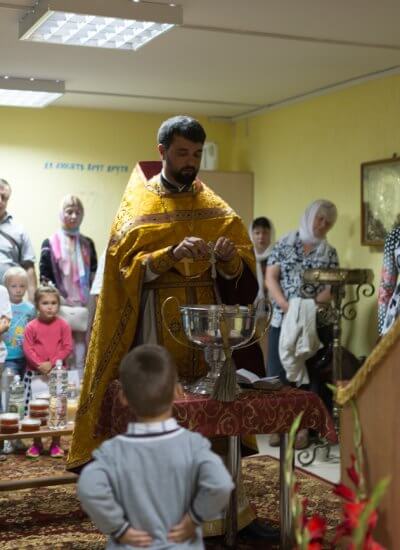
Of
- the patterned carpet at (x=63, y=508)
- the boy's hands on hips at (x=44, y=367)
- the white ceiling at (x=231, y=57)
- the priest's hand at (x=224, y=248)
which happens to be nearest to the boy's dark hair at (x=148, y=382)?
the priest's hand at (x=224, y=248)

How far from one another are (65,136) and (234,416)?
219 inches

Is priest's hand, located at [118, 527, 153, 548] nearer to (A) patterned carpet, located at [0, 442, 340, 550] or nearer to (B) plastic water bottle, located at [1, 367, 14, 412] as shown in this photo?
(A) patterned carpet, located at [0, 442, 340, 550]

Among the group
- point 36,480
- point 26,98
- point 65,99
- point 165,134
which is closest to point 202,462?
point 165,134

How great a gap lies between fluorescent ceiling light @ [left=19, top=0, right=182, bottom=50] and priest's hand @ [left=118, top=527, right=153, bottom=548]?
3.07 metres

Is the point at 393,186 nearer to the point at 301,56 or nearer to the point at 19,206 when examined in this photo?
the point at 301,56

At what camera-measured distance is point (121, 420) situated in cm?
316

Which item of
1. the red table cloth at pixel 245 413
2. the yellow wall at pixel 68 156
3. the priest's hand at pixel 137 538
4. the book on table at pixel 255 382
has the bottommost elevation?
the priest's hand at pixel 137 538

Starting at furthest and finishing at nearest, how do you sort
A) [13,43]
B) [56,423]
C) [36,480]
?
[13,43] < [56,423] < [36,480]

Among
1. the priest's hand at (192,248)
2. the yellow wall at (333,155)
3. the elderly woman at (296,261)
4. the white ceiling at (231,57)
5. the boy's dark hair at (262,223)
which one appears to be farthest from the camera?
the boy's dark hair at (262,223)

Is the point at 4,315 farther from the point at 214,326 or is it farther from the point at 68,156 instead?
the point at 68,156

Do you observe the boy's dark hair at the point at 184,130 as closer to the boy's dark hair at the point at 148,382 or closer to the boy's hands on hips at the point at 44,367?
the boy's dark hair at the point at 148,382

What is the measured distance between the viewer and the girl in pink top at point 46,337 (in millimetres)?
5977

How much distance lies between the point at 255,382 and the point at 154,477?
117 centimetres

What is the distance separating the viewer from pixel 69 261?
23.0 feet
